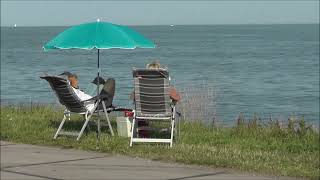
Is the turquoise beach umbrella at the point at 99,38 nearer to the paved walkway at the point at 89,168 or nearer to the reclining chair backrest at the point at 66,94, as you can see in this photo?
the reclining chair backrest at the point at 66,94

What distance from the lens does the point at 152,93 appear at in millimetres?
11586

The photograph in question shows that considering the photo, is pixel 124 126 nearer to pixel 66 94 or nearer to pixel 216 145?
pixel 66 94

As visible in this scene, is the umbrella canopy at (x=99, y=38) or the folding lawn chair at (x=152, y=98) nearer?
the folding lawn chair at (x=152, y=98)

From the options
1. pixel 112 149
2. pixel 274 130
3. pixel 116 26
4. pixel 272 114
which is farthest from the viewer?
pixel 272 114

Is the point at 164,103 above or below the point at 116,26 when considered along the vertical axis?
below

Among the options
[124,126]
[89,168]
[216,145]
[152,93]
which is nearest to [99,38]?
[152,93]

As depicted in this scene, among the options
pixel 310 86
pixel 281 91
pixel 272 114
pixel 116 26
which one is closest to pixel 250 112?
pixel 272 114

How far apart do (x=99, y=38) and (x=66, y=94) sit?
96 cm

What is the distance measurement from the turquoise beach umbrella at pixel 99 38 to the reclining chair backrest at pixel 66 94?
49cm

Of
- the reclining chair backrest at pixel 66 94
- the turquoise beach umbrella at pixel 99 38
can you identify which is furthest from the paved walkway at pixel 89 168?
the turquoise beach umbrella at pixel 99 38

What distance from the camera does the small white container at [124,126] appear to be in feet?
40.9

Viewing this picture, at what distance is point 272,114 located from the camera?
23797 millimetres

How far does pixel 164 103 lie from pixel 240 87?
20734 mm

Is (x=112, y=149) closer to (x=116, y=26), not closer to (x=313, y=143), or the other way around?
(x=116, y=26)
